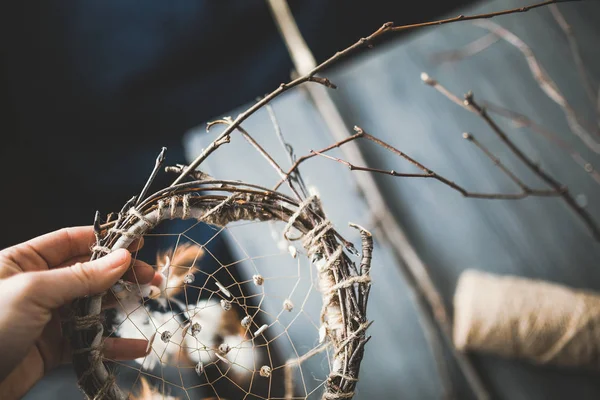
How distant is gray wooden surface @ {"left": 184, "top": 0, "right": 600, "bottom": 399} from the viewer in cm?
124

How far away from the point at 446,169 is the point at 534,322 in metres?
0.46

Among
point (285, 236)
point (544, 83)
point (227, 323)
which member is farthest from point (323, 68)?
point (544, 83)

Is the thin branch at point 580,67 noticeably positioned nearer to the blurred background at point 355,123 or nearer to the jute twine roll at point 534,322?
the blurred background at point 355,123

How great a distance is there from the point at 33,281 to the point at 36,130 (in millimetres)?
873

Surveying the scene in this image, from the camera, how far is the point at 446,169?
130 centimetres

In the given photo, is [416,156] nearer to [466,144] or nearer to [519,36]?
[466,144]

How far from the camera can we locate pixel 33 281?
636mm

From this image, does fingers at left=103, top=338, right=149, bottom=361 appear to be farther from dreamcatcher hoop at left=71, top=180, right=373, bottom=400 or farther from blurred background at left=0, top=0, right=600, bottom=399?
blurred background at left=0, top=0, right=600, bottom=399

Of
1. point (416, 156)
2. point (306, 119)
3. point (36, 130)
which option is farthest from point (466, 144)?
point (36, 130)

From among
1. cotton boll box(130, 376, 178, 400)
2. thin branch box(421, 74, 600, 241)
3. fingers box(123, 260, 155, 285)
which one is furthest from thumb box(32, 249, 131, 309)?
thin branch box(421, 74, 600, 241)

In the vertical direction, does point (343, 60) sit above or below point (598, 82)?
above

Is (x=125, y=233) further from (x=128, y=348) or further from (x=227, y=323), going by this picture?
(x=227, y=323)

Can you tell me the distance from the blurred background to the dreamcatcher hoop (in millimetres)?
594

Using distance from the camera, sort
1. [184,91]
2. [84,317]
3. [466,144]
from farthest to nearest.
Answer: [184,91], [466,144], [84,317]
